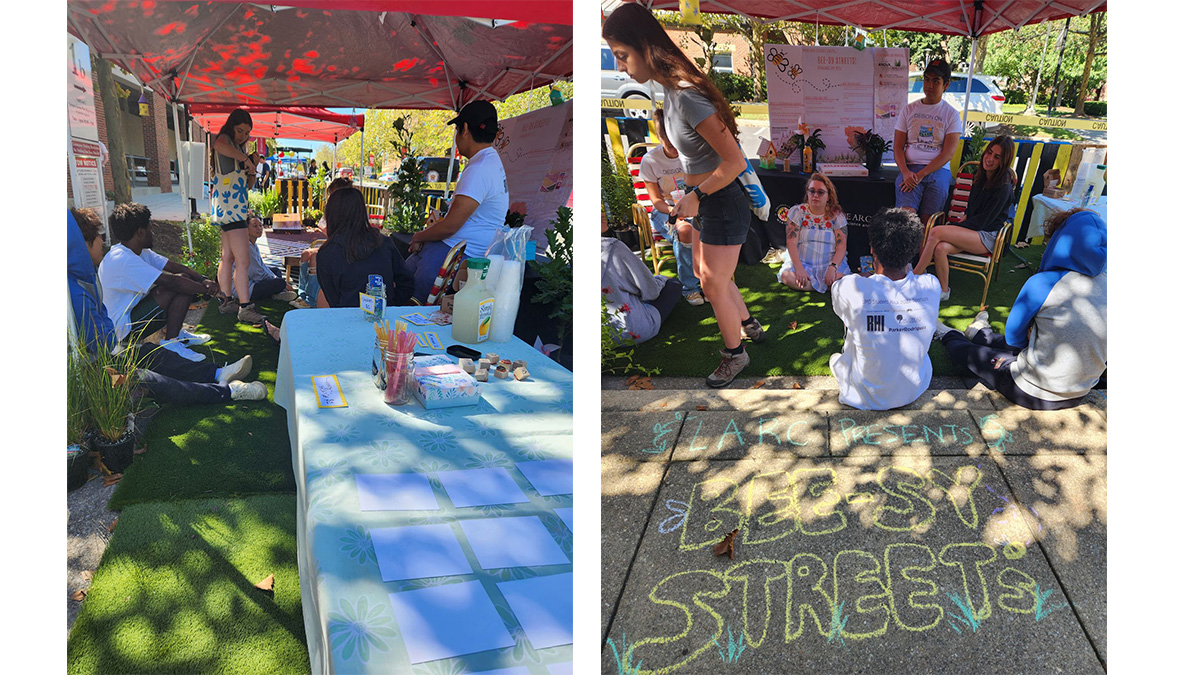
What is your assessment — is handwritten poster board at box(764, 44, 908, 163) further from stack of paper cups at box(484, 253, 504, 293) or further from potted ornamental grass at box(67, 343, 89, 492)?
potted ornamental grass at box(67, 343, 89, 492)

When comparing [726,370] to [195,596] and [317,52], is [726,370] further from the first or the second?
[317,52]

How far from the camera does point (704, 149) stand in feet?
11.5

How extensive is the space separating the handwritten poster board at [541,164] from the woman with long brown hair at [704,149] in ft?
6.80

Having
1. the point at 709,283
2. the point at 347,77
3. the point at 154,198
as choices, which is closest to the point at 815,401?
the point at 709,283

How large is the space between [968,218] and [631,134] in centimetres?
283

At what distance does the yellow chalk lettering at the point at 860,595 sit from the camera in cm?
228

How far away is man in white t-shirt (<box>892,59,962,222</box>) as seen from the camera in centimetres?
525

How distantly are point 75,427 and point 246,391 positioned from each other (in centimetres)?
96

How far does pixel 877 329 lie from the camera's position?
3.46 m

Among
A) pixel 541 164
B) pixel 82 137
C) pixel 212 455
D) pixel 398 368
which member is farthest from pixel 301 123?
pixel 398 368

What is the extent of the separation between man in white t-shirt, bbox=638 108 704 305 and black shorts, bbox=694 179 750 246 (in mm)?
729

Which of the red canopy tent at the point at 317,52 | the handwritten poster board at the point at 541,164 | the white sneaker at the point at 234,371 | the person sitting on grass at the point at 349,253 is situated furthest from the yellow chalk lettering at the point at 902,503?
the red canopy tent at the point at 317,52

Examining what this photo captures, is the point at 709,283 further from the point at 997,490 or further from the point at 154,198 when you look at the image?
the point at 154,198

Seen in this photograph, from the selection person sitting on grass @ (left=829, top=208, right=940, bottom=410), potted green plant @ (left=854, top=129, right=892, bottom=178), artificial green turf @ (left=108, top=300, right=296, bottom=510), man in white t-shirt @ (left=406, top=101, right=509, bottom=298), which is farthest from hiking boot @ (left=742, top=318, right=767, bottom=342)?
artificial green turf @ (left=108, top=300, right=296, bottom=510)
